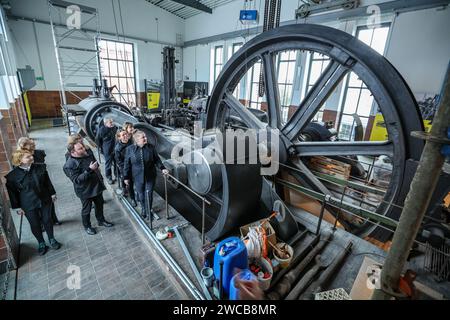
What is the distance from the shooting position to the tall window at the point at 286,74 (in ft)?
32.7

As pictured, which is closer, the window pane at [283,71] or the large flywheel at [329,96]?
the large flywheel at [329,96]

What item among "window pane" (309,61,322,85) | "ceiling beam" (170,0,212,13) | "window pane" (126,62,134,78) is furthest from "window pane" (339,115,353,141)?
"window pane" (126,62,134,78)

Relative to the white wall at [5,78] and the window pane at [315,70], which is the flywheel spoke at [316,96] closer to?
the white wall at [5,78]

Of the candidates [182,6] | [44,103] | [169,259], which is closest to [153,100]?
[44,103]

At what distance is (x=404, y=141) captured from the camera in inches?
81.0

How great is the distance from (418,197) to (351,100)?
8884 millimetres

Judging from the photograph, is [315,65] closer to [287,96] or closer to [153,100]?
[287,96]

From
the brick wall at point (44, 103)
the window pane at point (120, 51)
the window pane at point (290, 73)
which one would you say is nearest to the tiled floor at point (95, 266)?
the window pane at point (290, 73)

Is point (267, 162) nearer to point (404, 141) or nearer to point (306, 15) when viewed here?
point (404, 141)

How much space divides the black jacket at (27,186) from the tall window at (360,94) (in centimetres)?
807
